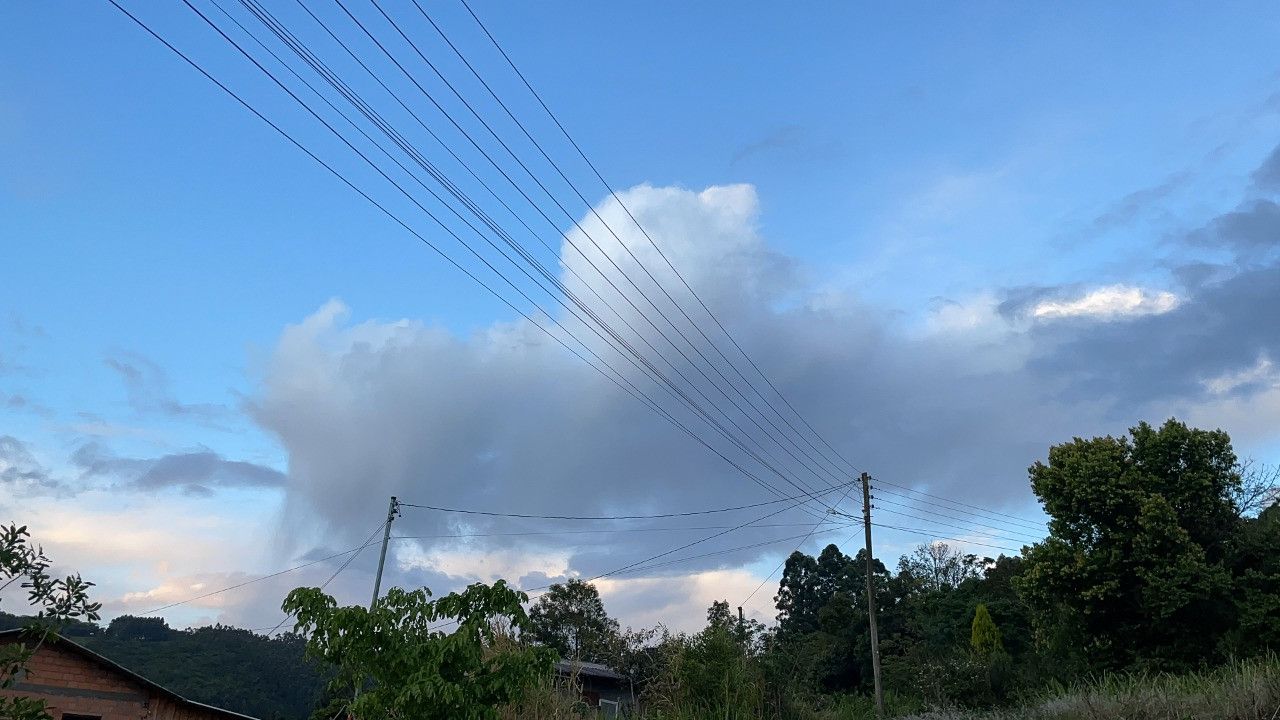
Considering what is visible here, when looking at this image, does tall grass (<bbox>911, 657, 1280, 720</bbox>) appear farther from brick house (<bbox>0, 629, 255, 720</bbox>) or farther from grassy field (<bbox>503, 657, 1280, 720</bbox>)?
brick house (<bbox>0, 629, 255, 720</bbox>)

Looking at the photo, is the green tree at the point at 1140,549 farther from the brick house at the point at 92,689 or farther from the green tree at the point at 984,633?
the brick house at the point at 92,689

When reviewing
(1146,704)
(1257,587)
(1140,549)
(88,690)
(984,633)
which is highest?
(1140,549)

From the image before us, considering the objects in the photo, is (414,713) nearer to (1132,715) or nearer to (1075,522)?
(1132,715)

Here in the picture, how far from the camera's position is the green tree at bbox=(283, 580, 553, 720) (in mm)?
8492

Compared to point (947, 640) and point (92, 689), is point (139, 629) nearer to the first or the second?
point (92, 689)

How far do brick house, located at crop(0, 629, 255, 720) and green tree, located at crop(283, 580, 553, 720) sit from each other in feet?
49.6

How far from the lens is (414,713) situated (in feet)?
27.8

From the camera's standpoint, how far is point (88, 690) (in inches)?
832

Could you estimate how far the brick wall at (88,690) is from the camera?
20.5 meters

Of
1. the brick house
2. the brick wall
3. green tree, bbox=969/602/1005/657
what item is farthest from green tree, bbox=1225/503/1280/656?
the brick wall

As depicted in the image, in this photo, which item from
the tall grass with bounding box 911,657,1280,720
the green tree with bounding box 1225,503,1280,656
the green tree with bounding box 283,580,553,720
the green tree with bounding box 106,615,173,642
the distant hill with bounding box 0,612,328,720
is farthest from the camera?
the green tree with bounding box 106,615,173,642

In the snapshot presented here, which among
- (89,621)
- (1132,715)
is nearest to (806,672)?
(1132,715)

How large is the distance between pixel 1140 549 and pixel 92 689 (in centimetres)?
2806

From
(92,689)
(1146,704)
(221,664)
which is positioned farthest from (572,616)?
(1146,704)
